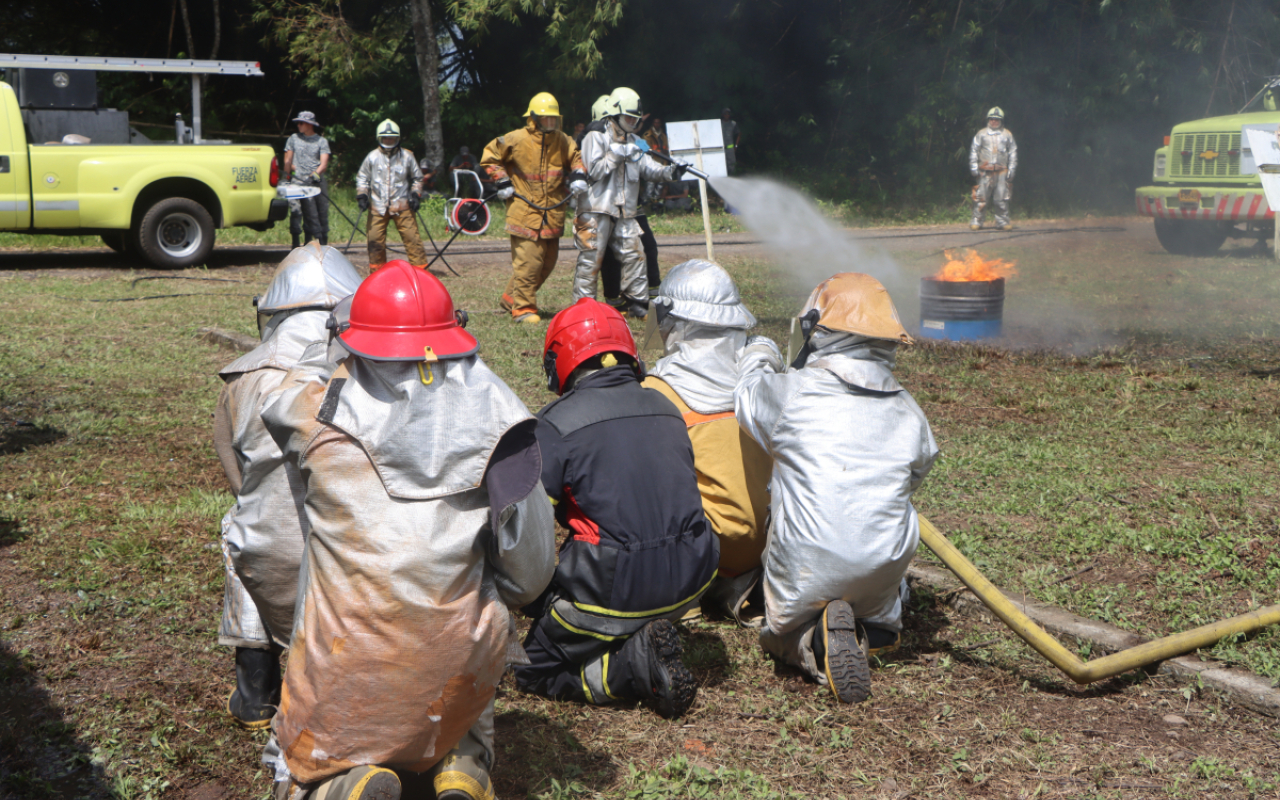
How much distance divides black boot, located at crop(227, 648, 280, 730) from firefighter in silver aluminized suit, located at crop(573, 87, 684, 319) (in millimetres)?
6574

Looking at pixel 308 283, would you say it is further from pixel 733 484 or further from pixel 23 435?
pixel 23 435

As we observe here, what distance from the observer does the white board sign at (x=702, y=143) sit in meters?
8.75

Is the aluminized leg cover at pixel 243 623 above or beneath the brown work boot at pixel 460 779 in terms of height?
above

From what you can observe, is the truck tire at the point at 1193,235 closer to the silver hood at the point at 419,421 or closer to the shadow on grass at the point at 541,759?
the shadow on grass at the point at 541,759

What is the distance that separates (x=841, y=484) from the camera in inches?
136

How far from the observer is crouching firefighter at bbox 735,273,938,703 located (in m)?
3.44

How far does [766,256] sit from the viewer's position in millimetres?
14781

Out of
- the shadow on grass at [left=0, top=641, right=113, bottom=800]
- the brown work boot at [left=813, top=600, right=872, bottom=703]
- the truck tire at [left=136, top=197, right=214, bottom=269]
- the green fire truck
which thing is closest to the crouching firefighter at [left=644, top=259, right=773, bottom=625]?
the brown work boot at [left=813, top=600, right=872, bottom=703]

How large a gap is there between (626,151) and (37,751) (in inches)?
286

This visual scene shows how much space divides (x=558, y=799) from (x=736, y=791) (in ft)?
1.62

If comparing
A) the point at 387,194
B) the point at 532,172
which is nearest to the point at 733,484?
the point at 532,172

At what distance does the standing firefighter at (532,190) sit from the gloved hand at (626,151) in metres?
0.41

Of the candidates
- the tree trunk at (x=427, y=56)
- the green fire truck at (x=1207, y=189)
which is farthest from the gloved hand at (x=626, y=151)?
the tree trunk at (x=427, y=56)

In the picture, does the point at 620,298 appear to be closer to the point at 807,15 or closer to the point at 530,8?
the point at 530,8
